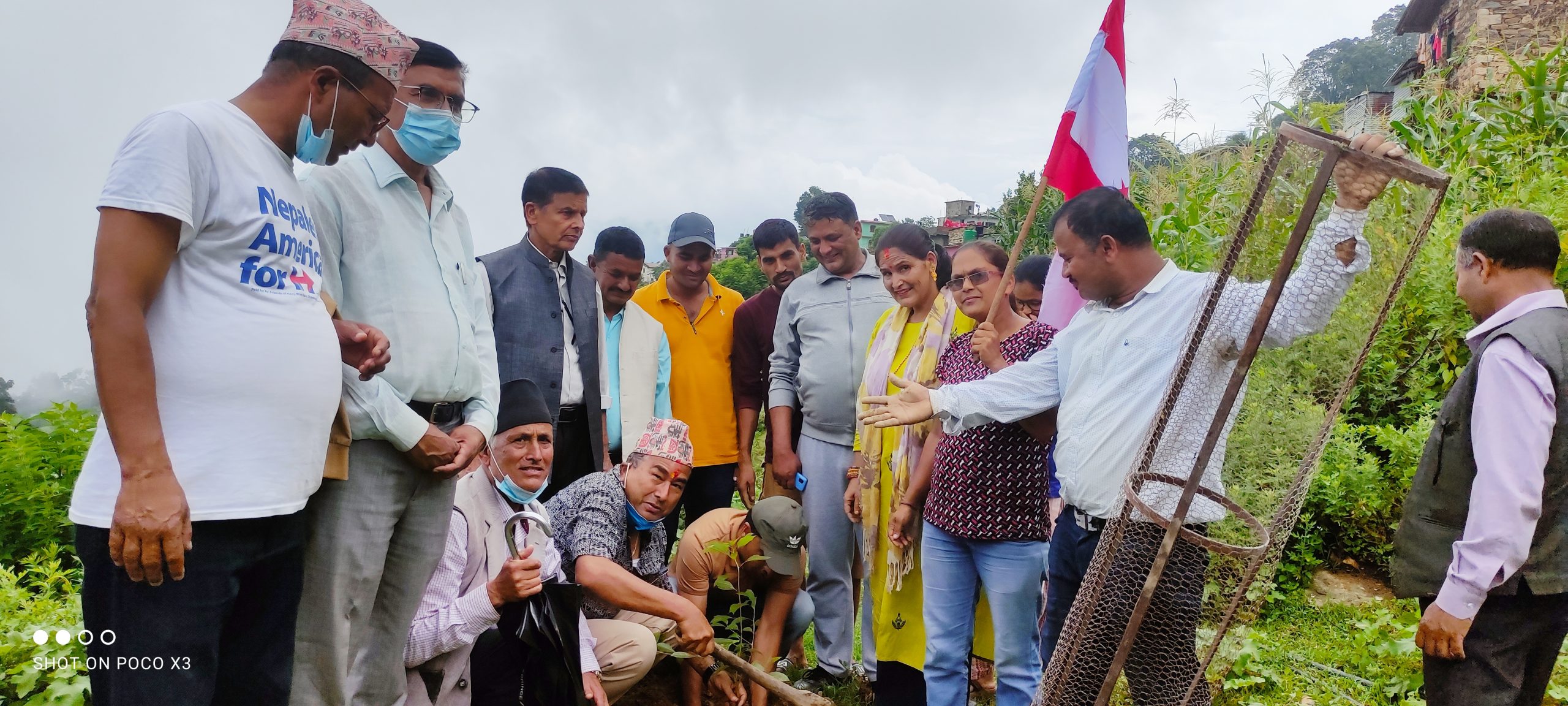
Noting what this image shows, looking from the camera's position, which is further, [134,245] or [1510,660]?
[1510,660]

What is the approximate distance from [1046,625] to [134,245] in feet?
8.12

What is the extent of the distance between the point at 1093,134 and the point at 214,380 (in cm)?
327

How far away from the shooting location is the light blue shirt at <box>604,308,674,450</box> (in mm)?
3922

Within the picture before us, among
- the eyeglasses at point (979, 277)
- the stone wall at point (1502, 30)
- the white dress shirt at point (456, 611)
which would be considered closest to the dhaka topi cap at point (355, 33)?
the white dress shirt at point (456, 611)

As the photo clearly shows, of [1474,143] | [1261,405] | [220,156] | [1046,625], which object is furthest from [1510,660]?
[1474,143]

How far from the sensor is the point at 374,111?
6.00 feet

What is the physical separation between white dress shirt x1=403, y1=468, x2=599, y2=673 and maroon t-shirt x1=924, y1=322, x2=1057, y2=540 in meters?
1.23

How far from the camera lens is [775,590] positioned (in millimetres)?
3600

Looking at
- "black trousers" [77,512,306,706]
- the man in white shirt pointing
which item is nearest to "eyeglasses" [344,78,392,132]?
"black trousers" [77,512,306,706]

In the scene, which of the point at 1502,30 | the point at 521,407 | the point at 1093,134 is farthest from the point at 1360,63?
the point at 521,407

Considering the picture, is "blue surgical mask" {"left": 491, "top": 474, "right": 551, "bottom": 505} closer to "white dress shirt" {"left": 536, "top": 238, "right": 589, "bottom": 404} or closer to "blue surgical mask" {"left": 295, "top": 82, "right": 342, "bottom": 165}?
"white dress shirt" {"left": 536, "top": 238, "right": 589, "bottom": 404}

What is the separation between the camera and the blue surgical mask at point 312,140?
1739mm

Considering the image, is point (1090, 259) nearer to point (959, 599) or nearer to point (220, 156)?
point (959, 599)

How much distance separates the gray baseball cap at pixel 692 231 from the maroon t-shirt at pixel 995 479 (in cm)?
177
